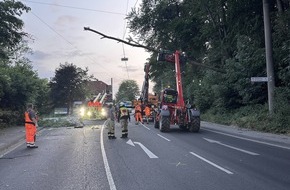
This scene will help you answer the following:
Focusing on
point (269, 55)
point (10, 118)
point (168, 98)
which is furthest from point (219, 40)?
point (10, 118)

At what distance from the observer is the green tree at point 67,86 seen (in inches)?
2758

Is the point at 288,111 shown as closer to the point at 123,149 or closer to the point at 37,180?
the point at 123,149

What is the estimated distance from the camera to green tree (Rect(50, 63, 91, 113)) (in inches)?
2758

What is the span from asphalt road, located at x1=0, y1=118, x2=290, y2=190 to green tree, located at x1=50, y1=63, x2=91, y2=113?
184 feet

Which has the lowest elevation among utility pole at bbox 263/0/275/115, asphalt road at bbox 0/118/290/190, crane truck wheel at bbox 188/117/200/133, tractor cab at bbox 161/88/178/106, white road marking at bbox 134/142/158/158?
asphalt road at bbox 0/118/290/190

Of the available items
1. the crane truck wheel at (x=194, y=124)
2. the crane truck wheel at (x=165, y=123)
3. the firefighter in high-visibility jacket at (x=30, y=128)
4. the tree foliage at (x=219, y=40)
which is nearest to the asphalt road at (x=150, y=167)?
the firefighter in high-visibility jacket at (x=30, y=128)

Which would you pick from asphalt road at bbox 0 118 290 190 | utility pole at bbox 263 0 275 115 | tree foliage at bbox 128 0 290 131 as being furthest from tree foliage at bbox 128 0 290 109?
asphalt road at bbox 0 118 290 190

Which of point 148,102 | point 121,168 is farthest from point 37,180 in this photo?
point 148,102

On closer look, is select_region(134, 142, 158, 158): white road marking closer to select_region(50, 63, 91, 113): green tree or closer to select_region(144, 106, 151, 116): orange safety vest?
select_region(144, 106, 151, 116): orange safety vest

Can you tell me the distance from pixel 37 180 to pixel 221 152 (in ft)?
21.3

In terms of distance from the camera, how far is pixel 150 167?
10.2 meters

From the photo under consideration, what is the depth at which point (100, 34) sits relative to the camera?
2630 centimetres

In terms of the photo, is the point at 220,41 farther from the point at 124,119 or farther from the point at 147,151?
the point at 147,151

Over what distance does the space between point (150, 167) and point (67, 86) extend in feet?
207
